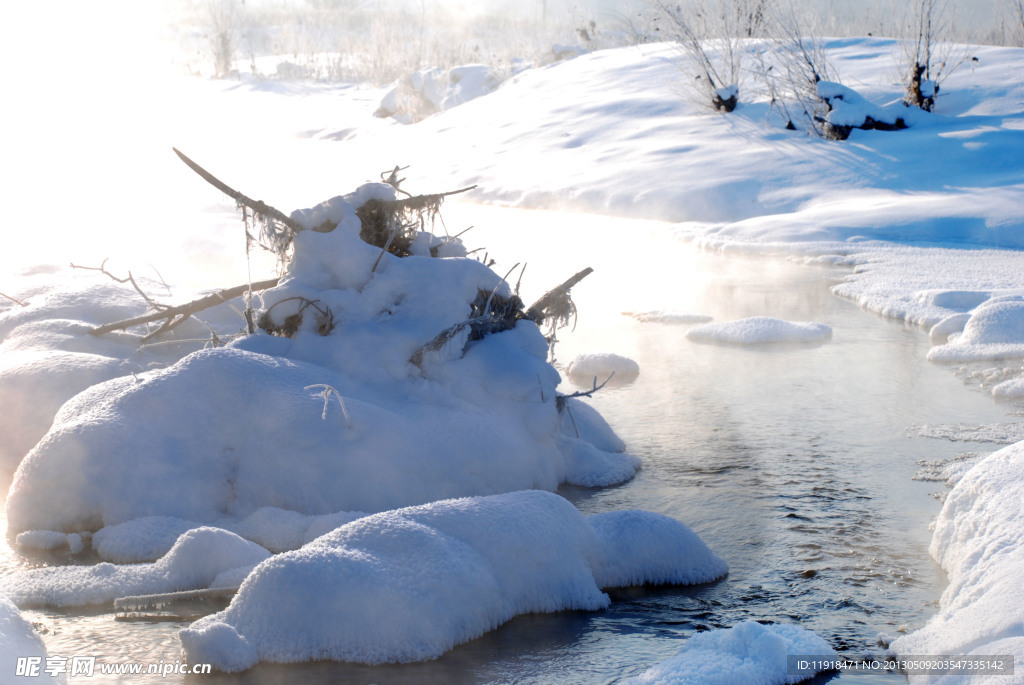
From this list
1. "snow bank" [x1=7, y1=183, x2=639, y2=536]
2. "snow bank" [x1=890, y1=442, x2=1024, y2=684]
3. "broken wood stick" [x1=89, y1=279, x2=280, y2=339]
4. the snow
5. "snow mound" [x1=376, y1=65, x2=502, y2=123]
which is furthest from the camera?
"snow mound" [x1=376, y1=65, x2=502, y2=123]

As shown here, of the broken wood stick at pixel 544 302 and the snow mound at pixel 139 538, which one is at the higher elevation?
the broken wood stick at pixel 544 302

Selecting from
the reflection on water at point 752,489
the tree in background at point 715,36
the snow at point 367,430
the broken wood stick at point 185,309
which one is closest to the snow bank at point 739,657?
the snow at point 367,430

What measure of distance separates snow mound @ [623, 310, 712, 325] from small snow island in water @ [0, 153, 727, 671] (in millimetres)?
2509

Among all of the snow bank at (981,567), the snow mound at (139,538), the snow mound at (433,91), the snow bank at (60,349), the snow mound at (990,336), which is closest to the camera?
the snow bank at (981,567)

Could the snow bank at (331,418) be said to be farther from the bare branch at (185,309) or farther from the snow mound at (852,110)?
the snow mound at (852,110)

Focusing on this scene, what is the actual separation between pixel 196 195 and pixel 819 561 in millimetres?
11536

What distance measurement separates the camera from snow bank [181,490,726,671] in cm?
299

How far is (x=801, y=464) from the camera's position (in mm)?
4871

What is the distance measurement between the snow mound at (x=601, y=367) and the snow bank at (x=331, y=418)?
1.31 meters

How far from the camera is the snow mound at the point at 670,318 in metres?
8.05

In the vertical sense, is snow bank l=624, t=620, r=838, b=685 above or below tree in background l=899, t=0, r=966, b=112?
below

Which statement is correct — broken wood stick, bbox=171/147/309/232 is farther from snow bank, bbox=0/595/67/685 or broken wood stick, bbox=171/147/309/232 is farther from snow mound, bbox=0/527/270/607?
snow bank, bbox=0/595/67/685

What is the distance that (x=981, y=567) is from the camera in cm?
329

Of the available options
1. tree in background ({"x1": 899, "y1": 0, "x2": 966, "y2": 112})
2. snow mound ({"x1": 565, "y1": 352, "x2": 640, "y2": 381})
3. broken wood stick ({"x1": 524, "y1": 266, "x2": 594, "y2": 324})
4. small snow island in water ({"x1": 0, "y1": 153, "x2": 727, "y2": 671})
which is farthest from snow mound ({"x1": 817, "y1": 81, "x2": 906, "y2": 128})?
small snow island in water ({"x1": 0, "y1": 153, "x2": 727, "y2": 671})
